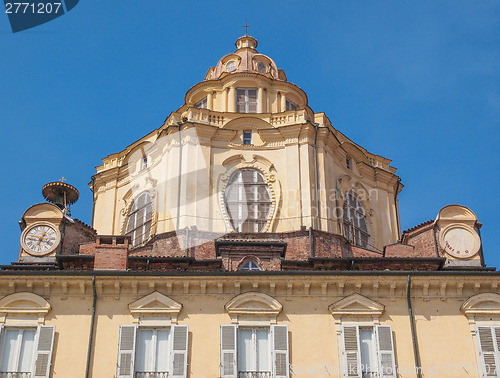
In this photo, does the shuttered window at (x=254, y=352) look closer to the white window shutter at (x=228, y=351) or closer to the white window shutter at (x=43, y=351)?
the white window shutter at (x=228, y=351)

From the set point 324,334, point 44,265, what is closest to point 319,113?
point 44,265

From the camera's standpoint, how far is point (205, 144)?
149 ft

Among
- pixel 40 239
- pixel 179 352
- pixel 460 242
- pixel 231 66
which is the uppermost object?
pixel 231 66

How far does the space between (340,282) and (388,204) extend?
18.7 m

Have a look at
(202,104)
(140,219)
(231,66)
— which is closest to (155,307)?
(140,219)

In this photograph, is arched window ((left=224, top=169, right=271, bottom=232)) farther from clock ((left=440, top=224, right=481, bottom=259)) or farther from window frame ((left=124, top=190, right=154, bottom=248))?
clock ((left=440, top=224, right=481, bottom=259))

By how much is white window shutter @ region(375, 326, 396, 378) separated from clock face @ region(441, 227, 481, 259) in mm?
10660

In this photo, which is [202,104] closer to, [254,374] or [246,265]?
[246,265]

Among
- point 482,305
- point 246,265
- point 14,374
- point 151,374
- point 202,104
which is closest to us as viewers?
point 14,374

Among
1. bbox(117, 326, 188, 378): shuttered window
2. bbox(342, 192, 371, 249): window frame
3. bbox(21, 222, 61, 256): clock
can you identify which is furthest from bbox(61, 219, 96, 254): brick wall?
bbox(342, 192, 371, 249): window frame

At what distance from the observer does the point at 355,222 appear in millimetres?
46062

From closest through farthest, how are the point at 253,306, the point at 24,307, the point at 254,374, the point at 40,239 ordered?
the point at 254,374, the point at 24,307, the point at 253,306, the point at 40,239

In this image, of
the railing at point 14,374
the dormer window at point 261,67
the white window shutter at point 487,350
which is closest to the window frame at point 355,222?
the dormer window at point 261,67

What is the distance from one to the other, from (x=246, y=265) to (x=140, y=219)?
1186 cm
